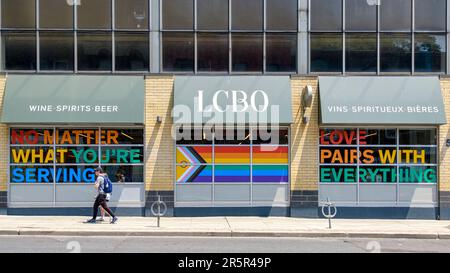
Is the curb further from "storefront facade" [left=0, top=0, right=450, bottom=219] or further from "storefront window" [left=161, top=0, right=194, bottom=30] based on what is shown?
"storefront window" [left=161, top=0, right=194, bottom=30]

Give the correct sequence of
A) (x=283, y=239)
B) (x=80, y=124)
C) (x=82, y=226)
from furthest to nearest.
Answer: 1. (x=80, y=124)
2. (x=82, y=226)
3. (x=283, y=239)

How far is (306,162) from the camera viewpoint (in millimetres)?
19938

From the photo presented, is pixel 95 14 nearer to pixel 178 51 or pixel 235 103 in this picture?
pixel 178 51

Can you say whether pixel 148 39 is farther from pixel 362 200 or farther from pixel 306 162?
pixel 362 200

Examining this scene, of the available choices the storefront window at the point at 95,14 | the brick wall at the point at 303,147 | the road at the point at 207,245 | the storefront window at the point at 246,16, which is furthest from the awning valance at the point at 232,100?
the road at the point at 207,245

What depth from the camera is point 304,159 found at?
1994 cm

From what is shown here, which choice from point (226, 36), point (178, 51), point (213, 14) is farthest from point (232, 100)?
point (213, 14)

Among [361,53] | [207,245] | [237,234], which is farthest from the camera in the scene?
[361,53]

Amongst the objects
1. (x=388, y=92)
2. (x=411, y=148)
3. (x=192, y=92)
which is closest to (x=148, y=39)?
(x=192, y=92)

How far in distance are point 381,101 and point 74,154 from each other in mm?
9801

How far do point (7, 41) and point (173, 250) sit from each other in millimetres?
10096

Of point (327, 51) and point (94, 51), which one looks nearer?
point (94, 51)

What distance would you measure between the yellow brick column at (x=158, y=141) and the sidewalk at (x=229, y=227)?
1003 millimetres

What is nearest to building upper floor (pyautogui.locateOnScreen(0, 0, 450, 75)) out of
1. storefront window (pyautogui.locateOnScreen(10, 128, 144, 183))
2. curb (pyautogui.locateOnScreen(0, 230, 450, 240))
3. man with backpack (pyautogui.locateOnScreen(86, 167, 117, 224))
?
storefront window (pyautogui.locateOnScreen(10, 128, 144, 183))
